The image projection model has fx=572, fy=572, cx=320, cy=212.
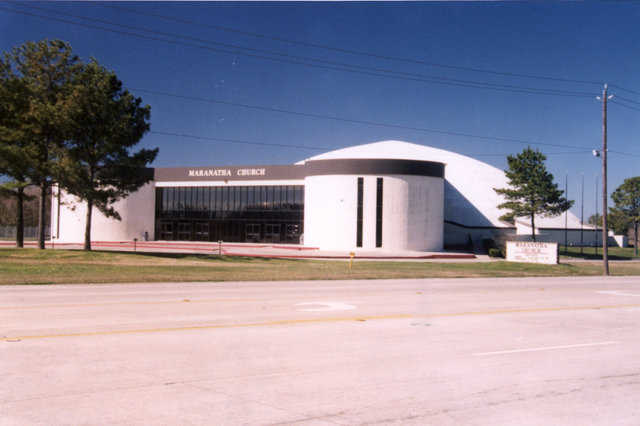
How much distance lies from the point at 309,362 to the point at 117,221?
5741 cm

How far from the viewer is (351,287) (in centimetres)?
2141

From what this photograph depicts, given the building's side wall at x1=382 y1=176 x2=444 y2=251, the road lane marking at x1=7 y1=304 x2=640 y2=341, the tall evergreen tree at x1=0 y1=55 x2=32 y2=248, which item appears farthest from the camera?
the building's side wall at x1=382 y1=176 x2=444 y2=251

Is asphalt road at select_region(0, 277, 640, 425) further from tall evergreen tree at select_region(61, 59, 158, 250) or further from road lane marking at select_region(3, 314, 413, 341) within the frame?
tall evergreen tree at select_region(61, 59, 158, 250)

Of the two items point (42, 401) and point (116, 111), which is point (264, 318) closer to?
point (42, 401)

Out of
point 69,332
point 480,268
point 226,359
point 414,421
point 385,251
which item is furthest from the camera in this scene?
point 385,251

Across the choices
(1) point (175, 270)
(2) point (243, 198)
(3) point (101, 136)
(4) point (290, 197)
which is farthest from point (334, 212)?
(1) point (175, 270)

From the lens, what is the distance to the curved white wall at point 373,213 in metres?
50.9

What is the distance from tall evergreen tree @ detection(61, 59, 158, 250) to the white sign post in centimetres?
2610

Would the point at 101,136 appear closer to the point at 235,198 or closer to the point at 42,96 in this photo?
the point at 42,96

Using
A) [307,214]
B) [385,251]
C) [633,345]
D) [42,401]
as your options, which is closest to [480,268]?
[385,251]

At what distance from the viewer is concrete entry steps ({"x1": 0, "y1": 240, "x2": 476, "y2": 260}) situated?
1857 inches

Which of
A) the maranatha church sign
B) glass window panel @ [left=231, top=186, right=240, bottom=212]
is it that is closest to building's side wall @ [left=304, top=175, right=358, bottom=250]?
the maranatha church sign

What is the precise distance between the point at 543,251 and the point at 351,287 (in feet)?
76.4

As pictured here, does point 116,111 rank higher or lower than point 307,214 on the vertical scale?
higher
